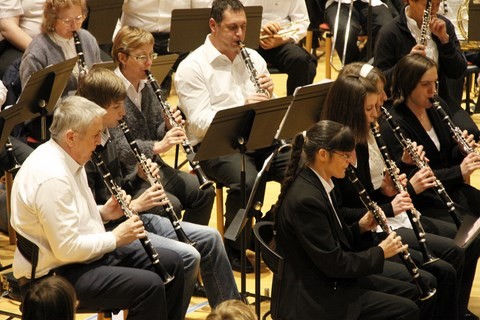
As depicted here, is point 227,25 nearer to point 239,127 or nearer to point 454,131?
point 239,127

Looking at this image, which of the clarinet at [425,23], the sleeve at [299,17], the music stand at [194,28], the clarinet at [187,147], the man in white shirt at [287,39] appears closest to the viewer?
the clarinet at [187,147]

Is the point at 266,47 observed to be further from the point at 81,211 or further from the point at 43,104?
the point at 81,211

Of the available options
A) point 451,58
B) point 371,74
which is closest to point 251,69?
point 371,74

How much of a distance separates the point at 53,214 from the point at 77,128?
0.37 m

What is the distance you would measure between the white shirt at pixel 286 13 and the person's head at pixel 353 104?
95.2 inches

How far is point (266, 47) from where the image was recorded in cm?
651

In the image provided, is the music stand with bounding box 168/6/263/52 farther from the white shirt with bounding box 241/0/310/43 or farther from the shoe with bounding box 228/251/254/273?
the shoe with bounding box 228/251/254/273

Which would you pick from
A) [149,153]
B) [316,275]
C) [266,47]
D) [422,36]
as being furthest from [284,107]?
[266,47]

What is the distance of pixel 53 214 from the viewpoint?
11.5 ft

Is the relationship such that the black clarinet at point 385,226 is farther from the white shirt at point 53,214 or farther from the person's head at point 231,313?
the person's head at point 231,313

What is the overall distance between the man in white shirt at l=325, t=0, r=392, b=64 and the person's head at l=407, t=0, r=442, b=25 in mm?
1443

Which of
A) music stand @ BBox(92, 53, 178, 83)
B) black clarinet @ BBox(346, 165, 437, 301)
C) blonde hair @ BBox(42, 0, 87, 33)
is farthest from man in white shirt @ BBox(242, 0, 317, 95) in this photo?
black clarinet @ BBox(346, 165, 437, 301)

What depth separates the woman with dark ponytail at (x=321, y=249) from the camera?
3.55 meters

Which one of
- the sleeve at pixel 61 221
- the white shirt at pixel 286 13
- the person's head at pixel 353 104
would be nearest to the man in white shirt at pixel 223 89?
the person's head at pixel 353 104
